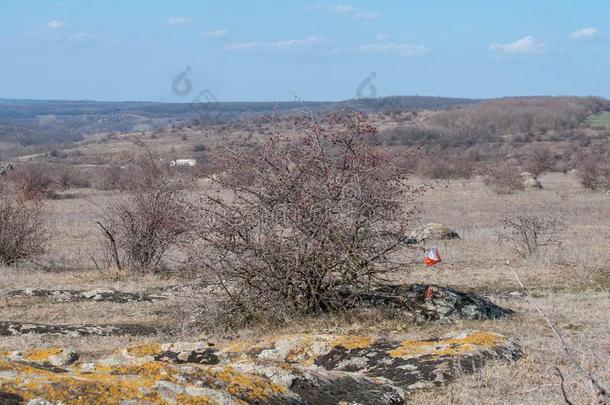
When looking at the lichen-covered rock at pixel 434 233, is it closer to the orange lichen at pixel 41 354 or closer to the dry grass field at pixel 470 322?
the dry grass field at pixel 470 322

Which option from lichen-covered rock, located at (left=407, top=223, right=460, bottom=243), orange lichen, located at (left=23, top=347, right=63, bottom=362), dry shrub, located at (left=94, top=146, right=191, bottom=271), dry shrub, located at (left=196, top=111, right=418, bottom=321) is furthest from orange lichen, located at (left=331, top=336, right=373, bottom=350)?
lichen-covered rock, located at (left=407, top=223, right=460, bottom=243)

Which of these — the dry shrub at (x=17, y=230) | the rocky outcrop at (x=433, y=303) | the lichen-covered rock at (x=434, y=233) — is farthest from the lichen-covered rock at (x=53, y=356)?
the lichen-covered rock at (x=434, y=233)

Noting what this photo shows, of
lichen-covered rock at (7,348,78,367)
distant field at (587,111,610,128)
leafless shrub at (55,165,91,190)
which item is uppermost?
lichen-covered rock at (7,348,78,367)

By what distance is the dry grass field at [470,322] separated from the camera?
19.0 feet

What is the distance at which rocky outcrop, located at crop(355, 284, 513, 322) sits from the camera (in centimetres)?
1021

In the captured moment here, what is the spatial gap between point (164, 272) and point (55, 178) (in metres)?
35.2

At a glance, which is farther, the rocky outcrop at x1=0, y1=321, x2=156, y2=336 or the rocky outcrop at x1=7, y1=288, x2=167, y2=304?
the rocky outcrop at x1=7, y1=288, x2=167, y2=304

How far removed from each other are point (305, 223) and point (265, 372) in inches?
218

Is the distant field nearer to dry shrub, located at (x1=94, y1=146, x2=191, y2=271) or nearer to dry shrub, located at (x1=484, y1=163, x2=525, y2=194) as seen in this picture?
dry shrub, located at (x1=484, y1=163, x2=525, y2=194)

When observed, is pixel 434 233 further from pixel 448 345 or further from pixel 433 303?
pixel 448 345

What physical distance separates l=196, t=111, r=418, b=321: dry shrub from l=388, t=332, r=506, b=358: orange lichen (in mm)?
3560

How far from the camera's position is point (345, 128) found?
38.1 ft

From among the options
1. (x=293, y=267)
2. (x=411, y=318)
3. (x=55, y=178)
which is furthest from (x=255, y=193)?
(x=55, y=178)

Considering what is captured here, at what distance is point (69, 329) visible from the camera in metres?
10.0
